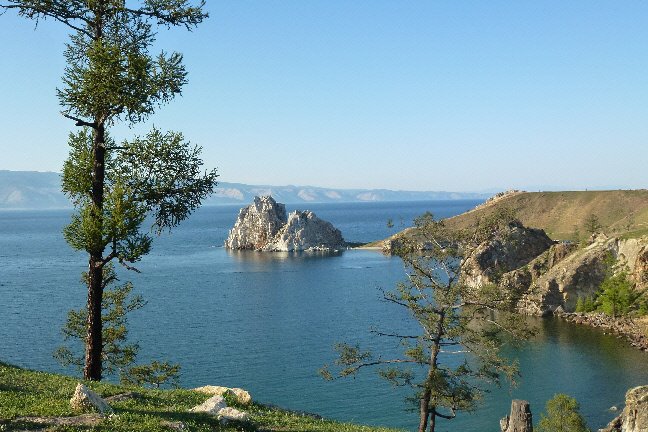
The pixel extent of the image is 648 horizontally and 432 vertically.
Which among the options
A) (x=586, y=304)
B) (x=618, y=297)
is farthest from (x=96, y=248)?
(x=586, y=304)

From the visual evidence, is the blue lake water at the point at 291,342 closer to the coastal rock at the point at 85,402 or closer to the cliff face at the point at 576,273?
the cliff face at the point at 576,273

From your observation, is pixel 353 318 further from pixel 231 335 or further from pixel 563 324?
pixel 563 324

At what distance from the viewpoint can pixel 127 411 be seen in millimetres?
18234

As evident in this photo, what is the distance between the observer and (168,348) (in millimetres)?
78750

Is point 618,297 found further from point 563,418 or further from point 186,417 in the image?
point 186,417

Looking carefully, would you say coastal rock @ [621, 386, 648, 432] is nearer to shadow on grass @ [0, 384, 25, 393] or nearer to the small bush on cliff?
shadow on grass @ [0, 384, 25, 393]

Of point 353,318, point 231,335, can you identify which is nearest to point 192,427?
point 231,335

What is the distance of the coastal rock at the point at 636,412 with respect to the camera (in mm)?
41469

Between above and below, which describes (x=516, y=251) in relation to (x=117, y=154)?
below

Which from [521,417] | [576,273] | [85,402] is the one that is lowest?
[521,417]

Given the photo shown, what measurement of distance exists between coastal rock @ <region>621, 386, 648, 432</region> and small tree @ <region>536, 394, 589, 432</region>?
3997mm

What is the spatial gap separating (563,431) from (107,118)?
42.7 meters

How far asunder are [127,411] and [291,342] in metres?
67.6

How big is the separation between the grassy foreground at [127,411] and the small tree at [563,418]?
29.8 meters
